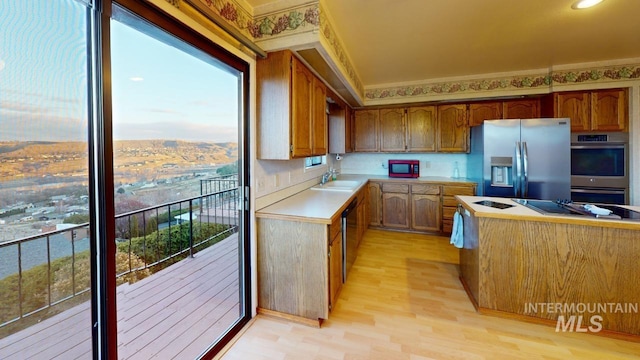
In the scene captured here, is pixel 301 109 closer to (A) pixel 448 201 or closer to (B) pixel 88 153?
(B) pixel 88 153

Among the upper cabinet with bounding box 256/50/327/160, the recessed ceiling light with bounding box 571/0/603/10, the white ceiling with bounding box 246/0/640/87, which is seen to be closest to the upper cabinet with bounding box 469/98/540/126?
the white ceiling with bounding box 246/0/640/87

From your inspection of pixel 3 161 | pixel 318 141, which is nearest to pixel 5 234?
pixel 3 161

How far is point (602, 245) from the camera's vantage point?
1853mm

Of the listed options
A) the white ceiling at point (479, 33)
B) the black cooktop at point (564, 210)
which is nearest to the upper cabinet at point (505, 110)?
the white ceiling at point (479, 33)

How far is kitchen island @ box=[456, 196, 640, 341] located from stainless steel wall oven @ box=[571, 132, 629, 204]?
6.76 ft

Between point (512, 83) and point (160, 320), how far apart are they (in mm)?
4996

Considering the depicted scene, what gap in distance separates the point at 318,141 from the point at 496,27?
77.2 inches

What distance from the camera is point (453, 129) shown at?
4219mm

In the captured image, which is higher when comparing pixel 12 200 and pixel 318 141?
pixel 318 141

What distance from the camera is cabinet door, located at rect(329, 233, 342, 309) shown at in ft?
6.77

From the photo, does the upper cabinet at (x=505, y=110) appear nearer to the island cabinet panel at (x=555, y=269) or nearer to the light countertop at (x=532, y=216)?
the light countertop at (x=532, y=216)

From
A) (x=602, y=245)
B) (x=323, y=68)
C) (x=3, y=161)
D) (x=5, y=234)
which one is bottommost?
(x=602, y=245)

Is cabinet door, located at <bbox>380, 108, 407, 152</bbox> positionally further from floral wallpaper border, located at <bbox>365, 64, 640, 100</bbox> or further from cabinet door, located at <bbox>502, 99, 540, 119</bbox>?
cabinet door, located at <bbox>502, 99, 540, 119</bbox>

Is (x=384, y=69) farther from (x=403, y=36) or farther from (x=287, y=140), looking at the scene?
(x=287, y=140)
